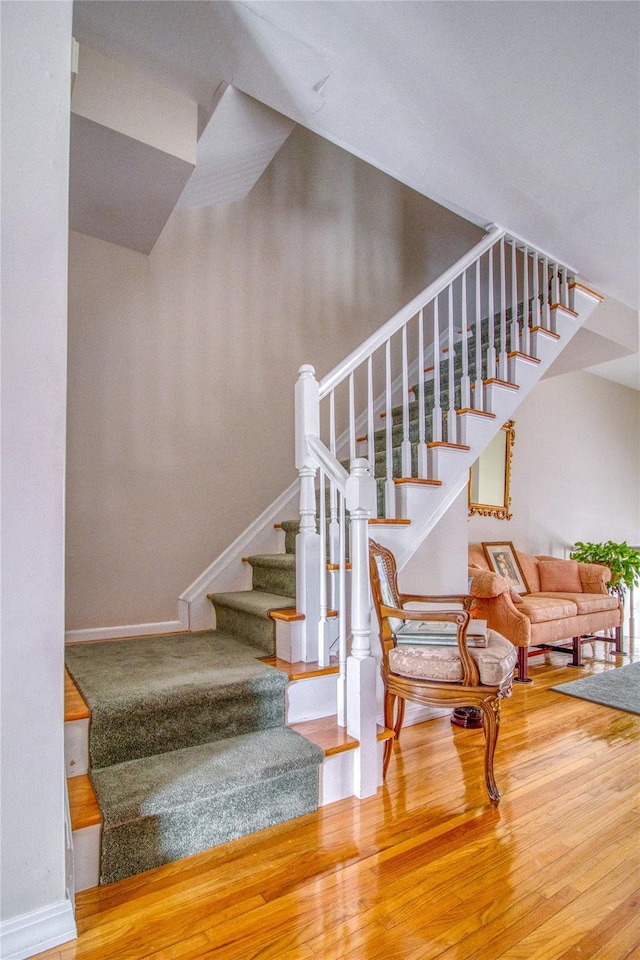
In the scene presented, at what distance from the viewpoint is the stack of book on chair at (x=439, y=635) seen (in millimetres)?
2293

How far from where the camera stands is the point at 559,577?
5.13 m

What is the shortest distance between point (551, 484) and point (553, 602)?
213 centimetres

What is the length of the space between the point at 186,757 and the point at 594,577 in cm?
441

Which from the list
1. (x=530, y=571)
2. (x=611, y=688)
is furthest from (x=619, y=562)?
(x=611, y=688)

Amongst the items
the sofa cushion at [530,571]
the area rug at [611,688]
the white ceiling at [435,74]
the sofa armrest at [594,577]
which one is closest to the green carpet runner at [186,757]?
the area rug at [611,688]

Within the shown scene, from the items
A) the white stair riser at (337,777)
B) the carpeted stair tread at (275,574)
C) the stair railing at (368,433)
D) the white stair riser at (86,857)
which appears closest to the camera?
the white stair riser at (86,857)

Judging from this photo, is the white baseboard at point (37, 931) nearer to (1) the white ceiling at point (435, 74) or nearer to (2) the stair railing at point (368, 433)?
(2) the stair railing at point (368, 433)

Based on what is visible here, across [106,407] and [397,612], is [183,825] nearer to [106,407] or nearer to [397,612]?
[397,612]

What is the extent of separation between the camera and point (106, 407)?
297 centimetres

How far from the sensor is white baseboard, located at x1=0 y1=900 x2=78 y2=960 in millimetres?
1277

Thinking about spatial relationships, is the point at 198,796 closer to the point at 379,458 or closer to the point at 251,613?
the point at 251,613

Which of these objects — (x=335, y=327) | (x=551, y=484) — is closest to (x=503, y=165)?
(x=335, y=327)

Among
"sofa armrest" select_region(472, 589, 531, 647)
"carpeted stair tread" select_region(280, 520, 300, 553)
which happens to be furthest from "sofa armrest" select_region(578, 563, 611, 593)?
"carpeted stair tread" select_region(280, 520, 300, 553)

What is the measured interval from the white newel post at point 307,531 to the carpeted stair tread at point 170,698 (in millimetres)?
278
